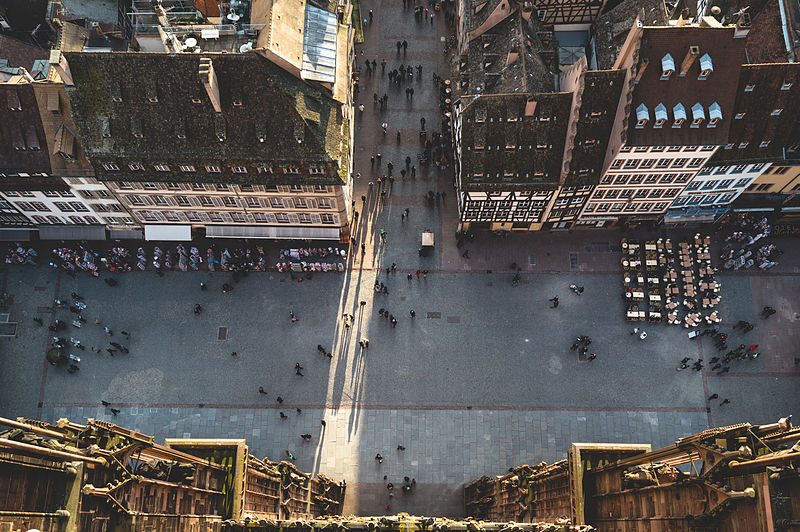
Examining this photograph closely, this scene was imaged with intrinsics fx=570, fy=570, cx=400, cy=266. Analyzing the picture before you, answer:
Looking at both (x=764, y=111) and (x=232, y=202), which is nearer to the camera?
(x=764, y=111)

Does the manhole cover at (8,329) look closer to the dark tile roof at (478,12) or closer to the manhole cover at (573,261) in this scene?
the dark tile roof at (478,12)

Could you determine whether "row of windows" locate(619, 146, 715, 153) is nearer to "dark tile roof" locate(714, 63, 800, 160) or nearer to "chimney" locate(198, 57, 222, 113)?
"dark tile roof" locate(714, 63, 800, 160)

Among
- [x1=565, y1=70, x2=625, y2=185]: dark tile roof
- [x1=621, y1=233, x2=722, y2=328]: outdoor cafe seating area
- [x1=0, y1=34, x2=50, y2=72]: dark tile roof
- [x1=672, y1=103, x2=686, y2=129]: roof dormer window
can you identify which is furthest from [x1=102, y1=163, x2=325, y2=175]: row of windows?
[x1=621, y1=233, x2=722, y2=328]: outdoor cafe seating area

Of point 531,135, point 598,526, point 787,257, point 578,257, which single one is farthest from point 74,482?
point 787,257

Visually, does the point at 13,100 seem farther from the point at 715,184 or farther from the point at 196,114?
the point at 715,184

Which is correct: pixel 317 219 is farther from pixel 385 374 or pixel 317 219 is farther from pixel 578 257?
pixel 578 257

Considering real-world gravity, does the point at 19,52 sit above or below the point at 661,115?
above

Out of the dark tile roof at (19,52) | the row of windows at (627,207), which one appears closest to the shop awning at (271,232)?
the dark tile roof at (19,52)

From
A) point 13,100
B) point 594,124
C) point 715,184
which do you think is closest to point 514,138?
point 594,124
